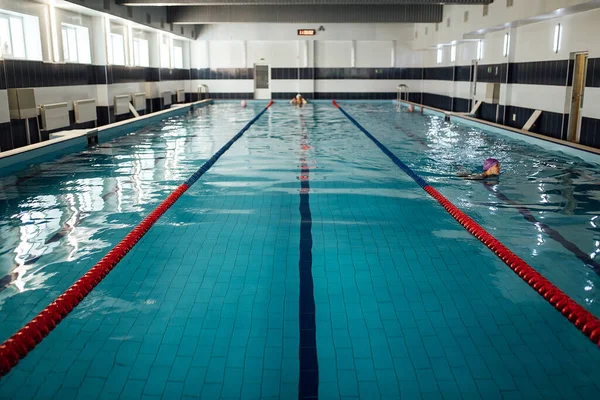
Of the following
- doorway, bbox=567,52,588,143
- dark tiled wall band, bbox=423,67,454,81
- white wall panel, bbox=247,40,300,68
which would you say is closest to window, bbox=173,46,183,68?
white wall panel, bbox=247,40,300,68

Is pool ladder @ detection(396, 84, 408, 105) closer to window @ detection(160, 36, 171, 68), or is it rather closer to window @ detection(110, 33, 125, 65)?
window @ detection(160, 36, 171, 68)

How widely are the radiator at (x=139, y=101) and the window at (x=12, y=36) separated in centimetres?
540

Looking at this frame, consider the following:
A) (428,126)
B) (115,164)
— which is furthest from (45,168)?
(428,126)

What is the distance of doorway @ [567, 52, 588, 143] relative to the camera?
9.12 meters

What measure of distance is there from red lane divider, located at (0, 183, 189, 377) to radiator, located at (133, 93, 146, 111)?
11112 millimetres

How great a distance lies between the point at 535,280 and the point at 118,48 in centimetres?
1324

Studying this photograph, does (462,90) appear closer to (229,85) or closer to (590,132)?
(590,132)

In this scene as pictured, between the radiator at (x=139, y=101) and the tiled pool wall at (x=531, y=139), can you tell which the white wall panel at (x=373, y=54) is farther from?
the radiator at (x=139, y=101)

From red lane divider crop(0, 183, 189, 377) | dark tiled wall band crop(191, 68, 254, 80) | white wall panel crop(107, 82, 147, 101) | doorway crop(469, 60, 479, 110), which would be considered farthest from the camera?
dark tiled wall band crop(191, 68, 254, 80)

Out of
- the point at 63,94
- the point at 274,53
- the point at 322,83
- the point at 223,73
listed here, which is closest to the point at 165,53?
the point at 223,73

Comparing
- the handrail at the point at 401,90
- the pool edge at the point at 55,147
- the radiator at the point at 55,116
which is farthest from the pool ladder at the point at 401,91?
the radiator at the point at 55,116

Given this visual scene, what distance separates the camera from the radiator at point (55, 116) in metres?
9.53

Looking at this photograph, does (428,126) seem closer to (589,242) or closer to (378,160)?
(378,160)

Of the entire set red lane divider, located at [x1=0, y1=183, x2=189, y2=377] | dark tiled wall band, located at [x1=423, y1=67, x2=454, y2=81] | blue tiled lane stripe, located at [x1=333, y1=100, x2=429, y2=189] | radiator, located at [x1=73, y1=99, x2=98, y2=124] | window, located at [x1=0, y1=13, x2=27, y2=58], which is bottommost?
red lane divider, located at [x1=0, y1=183, x2=189, y2=377]
